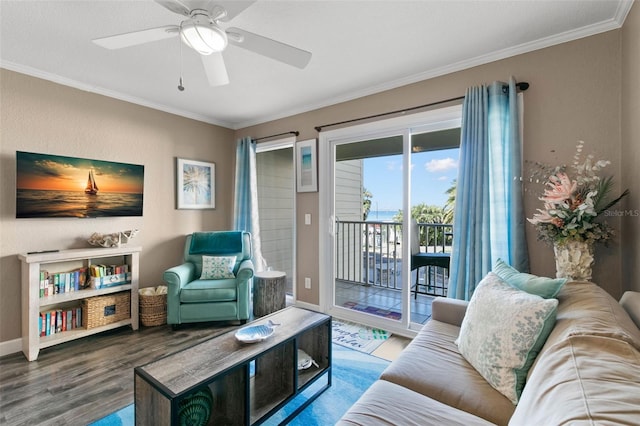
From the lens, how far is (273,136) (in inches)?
154

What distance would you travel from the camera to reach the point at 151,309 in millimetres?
3080

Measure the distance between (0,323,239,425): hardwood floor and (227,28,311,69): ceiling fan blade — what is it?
242 cm

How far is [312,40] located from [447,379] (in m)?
2.34

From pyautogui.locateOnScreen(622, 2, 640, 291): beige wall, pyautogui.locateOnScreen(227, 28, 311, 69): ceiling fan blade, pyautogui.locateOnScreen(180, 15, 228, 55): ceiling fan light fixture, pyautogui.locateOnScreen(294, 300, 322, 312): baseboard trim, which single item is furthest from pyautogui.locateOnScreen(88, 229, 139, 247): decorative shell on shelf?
pyautogui.locateOnScreen(622, 2, 640, 291): beige wall

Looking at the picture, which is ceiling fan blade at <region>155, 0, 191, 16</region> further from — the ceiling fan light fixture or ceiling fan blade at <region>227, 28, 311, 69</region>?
ceiling fan blade at <region>227, 28, 311, 69</region>

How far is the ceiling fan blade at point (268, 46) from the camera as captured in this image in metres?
1.66

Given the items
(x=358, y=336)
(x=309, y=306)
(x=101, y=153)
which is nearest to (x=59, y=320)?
(x=101, y=153)

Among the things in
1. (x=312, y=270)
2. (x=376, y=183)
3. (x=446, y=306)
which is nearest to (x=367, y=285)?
(x=312, y=270)

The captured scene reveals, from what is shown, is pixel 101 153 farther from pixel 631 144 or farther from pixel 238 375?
pixel 631 144

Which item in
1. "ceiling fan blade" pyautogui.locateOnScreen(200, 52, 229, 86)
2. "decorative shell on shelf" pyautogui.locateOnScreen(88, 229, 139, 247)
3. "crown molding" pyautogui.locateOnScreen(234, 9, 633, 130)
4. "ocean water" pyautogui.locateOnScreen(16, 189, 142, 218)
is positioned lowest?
"decorative shell on shelf" pyautogui.locateOnScreen(88, 229, 139, 247)

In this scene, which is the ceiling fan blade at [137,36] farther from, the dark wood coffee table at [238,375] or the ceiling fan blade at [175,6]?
the dark wood coffee table at [238,375]

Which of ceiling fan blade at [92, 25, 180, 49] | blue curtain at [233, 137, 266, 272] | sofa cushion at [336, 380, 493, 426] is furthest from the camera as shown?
blue curtain at [233, 137, 266, 272]

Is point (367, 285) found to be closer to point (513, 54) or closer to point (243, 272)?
point (243, 272)

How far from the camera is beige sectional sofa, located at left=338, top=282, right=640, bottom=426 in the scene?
2.15 feet
